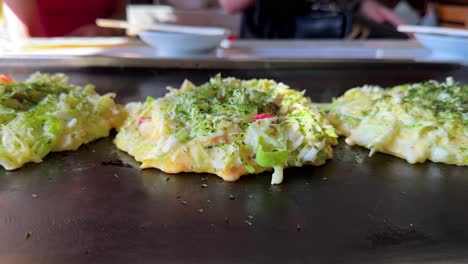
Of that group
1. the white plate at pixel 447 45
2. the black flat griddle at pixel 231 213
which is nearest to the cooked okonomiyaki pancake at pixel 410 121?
the black flat griddle at pixel 231 213

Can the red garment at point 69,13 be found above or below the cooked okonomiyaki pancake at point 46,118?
above

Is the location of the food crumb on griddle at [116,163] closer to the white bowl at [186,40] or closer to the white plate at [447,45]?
the white bowl at [186,40]

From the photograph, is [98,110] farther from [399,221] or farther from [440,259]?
[440,259]

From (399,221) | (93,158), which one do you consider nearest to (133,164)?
(93,158)

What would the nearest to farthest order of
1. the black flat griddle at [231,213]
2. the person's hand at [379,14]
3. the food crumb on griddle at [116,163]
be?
the black flat griddle at [231,213]
the food crumb on griddle at [116,163]
the person's hand at [379,14]

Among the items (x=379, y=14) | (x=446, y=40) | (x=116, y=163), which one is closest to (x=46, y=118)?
(x=116, y=163)

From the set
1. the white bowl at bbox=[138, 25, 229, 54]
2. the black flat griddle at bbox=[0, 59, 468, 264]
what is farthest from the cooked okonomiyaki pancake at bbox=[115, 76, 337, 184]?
the white bowl at bbox=[138, 25, 229, 54]

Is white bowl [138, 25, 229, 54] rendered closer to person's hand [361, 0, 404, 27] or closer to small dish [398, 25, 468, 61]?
small dish [398, 25, 468, 61]
